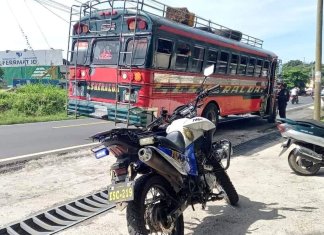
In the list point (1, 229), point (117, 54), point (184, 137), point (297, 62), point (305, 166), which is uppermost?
point (297, 62)

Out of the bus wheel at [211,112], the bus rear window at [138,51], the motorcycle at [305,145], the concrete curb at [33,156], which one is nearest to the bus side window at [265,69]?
the bus wheel at [211,112]

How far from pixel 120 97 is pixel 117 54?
102 centimetres

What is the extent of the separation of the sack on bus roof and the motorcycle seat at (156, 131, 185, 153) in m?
6.12

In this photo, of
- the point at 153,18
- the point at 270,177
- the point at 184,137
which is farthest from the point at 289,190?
the point at 153,18

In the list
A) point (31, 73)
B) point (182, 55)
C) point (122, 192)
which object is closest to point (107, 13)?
point (182, 55)

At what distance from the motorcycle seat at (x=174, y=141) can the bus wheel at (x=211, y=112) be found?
6.79m

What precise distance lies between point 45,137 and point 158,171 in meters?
7.74

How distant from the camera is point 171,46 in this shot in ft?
30.4

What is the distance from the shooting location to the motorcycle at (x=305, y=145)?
6875 millimetres

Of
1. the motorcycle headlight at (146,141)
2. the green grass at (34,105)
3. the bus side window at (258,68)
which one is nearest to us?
the motorcycle headlight at (146,141)

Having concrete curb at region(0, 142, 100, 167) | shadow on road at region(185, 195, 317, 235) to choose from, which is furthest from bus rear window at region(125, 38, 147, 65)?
shadow on road at region(185, 195, 317, 235)

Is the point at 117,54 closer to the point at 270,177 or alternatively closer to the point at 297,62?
the point at 270,177

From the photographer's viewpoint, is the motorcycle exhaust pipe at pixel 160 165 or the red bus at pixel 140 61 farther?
the red bus at pixel 140 61

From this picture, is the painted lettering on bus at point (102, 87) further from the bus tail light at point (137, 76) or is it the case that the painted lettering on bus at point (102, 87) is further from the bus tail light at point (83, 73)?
the bus tail light at point (137, 76)
